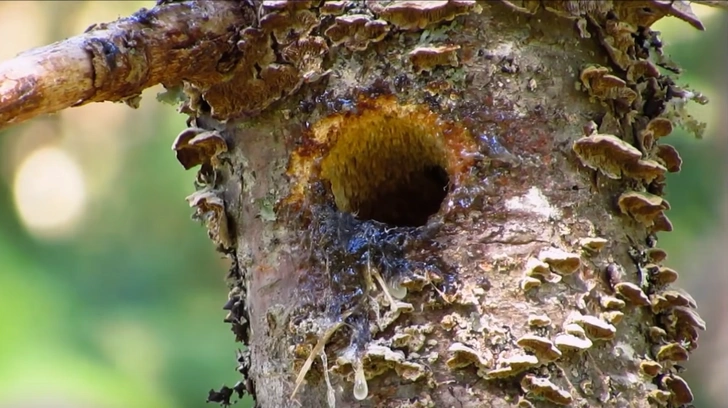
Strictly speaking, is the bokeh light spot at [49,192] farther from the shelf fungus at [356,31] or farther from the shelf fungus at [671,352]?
the shelf fungus at [671,352]

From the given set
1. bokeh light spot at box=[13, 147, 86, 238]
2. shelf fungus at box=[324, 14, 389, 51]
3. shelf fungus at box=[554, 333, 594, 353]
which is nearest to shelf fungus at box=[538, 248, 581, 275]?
shelf fungus at box=[554, 333, 594, 353]

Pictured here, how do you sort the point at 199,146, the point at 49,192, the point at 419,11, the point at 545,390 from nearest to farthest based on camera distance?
the point at 545,390 < the point at 419,11 < the point at 199,146 < the point at 49,192

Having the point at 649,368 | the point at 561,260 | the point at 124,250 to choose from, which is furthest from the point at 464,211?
the point at 124,250

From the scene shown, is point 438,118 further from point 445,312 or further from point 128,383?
point 128,383

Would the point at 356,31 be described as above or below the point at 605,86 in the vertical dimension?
above

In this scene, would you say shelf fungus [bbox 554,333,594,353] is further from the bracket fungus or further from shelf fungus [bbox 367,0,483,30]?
shelf fungus [bbox 367,0,483,30]

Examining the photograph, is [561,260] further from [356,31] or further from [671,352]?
[356,31]

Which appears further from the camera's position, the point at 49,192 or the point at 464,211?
the point at 49,192
